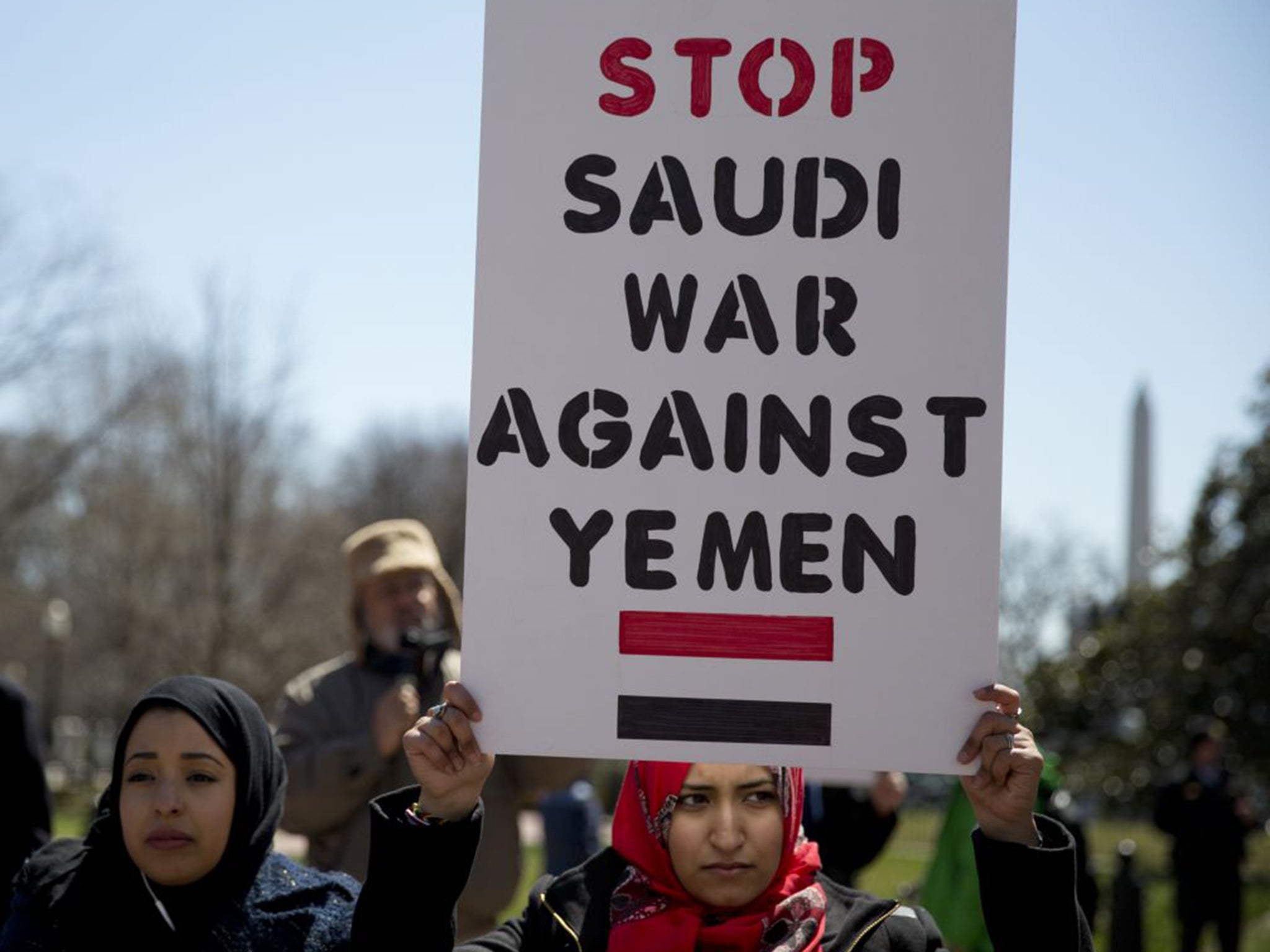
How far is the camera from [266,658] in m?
26.3

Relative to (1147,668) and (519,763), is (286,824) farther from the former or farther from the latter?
(1147,668)

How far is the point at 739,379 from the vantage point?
2.50 metres

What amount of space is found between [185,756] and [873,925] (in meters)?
1.41

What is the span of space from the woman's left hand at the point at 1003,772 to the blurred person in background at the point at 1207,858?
931 cm

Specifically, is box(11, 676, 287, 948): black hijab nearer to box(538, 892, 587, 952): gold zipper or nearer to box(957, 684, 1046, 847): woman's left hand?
box(538, 892, 587, 952): gold zipper

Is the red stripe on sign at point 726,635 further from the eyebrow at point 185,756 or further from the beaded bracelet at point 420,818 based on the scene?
the eyebrow at point 185,756

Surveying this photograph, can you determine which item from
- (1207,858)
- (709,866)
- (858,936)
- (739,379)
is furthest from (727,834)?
(1207,858)

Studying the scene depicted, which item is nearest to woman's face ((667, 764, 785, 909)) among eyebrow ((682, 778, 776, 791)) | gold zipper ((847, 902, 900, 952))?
eyebrow ((682, 778, 776, 791))

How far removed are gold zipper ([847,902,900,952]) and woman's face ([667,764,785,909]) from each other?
19cm

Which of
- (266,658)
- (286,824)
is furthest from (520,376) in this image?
(266,658)

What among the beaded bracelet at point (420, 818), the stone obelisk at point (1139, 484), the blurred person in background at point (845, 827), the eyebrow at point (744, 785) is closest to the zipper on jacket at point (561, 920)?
the eyebrow at point (744, 785)

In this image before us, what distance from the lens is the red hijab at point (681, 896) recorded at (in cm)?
273

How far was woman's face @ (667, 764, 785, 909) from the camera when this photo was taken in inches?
109

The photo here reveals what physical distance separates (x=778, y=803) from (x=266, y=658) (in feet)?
80.3
